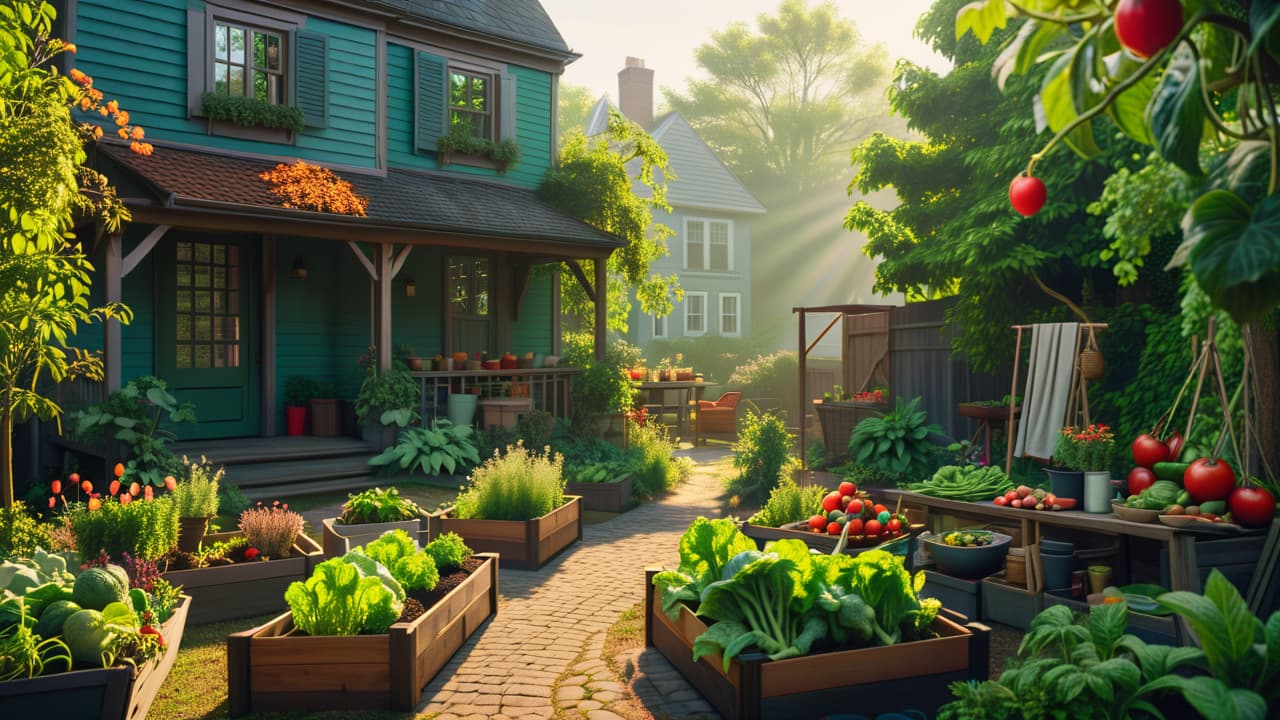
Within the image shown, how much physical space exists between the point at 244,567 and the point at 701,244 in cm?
2226

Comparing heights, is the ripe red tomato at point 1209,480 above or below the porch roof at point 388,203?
below

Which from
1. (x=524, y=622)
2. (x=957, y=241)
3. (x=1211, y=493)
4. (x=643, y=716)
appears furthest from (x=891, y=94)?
(x=643, y=716)

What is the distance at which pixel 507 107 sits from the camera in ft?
51.4

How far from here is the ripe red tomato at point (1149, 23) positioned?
4.91ft

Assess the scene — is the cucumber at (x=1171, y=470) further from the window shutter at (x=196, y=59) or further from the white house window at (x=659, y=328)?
the white house window at (x=659, y=328)

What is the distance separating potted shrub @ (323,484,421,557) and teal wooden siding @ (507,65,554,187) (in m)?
9.70

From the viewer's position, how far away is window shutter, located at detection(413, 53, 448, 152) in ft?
47.9

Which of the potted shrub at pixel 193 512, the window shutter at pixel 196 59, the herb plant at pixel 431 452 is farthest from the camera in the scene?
the window shutter at pixel 196 59

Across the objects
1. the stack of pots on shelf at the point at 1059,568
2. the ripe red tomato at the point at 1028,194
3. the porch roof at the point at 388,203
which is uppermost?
the porch roof at the point at 388,203

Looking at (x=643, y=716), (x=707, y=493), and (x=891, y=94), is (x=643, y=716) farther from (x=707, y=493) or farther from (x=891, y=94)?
(x=891, y=94)

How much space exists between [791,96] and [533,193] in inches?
1129

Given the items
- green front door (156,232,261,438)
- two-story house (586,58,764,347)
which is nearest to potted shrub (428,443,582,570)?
green front door (156,232,261,438)

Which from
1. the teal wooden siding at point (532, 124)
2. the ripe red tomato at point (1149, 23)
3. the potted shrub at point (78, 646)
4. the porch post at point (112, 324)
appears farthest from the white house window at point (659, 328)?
the ripe red tomato at point (1149, 23)

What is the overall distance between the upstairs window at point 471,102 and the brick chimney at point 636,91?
14004 millimetres
